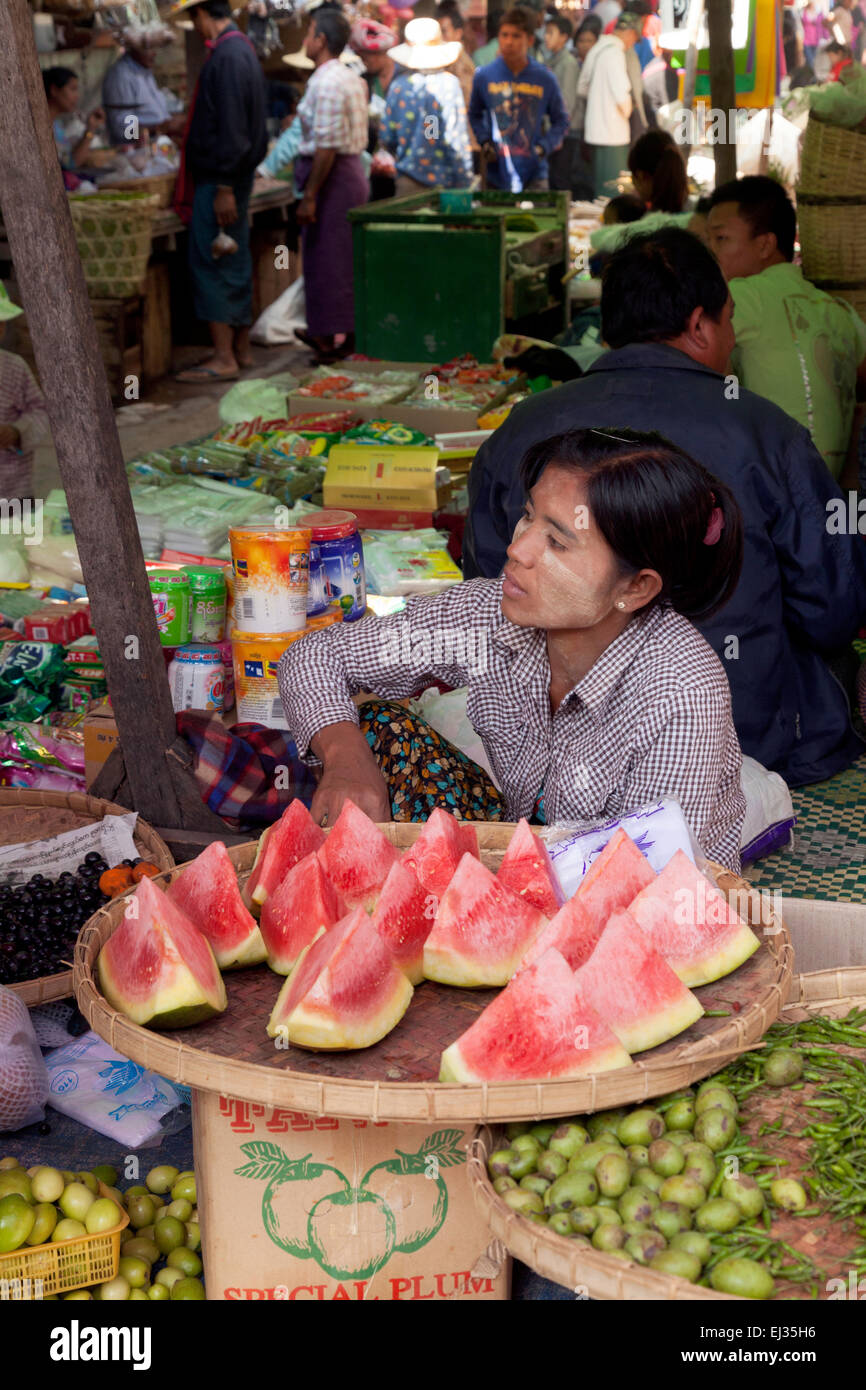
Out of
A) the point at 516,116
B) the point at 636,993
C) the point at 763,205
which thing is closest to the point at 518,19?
the point at 516,116

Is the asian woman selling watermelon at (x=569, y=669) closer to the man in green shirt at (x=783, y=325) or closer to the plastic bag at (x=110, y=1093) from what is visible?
the plastic bag at (x=110, y=1093)

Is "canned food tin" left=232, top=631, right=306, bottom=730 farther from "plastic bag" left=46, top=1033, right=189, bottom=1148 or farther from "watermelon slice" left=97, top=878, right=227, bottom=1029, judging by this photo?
"watermelon slice" left=97, top=878, right=227, bottom=1029

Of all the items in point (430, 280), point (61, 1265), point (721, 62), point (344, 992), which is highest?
point (721, 62)

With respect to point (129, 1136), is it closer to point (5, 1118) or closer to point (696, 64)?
point (5, 1118)

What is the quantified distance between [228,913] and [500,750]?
89 centimetres

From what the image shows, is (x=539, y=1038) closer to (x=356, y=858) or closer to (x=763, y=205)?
(x=356, y=858)

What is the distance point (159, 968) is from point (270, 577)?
1.52 metres

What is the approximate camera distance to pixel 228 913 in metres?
2.06

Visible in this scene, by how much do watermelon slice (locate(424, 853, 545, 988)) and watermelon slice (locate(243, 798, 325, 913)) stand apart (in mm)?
312

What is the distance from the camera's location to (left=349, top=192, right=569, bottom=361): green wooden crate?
24.0 ft

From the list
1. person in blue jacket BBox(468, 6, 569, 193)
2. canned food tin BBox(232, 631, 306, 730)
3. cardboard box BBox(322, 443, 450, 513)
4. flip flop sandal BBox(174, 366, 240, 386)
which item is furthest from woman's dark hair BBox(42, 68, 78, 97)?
canned food tin BBox(232, 631, 306, 730)

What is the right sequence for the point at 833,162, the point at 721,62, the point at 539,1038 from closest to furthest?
1. the point at 539,1038
2. the point at 833,162
3. the point at 721,62

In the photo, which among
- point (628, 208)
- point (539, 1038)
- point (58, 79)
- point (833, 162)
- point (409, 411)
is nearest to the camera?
point (539, 1038)

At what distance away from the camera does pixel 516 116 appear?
10617mm
